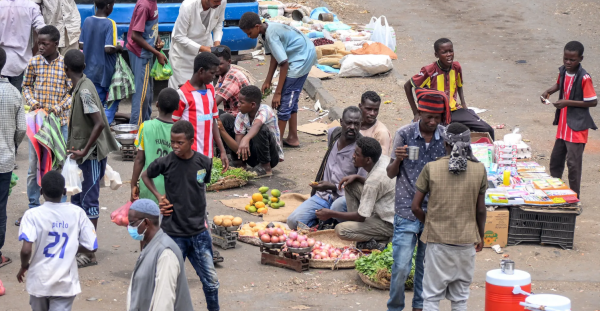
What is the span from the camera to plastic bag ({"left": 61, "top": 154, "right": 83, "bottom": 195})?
652 centimetres

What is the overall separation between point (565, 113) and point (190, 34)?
15.4 ft

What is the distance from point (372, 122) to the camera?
26.3 ft

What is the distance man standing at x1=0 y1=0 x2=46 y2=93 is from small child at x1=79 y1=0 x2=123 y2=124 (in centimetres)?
74

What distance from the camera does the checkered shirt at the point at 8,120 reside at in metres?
6.34

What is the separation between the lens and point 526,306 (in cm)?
484

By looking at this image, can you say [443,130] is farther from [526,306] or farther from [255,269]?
[255,269]

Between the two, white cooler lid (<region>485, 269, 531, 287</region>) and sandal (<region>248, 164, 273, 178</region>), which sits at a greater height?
white cooler lid (<region>485, 269, 531, 287</region>)

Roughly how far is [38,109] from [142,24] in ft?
10.5

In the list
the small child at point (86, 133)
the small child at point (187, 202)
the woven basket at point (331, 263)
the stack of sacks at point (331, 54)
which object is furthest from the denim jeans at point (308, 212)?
the stack of sacks at point (331, 54)

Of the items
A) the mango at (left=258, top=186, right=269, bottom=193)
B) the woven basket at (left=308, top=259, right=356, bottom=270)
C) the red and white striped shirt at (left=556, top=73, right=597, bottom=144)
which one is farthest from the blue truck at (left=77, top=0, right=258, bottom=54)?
the red and white striped shirt at (left=556, top=73, right=597, bottom=144)

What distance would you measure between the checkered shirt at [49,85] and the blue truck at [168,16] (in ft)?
14.9

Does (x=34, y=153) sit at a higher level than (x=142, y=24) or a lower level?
lower

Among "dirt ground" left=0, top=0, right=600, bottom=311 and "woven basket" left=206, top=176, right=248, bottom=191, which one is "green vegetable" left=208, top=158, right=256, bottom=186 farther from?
"dirt ground" left=0, top=0, right=600, bottom=311

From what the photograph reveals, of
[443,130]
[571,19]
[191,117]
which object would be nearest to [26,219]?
[191,117]
